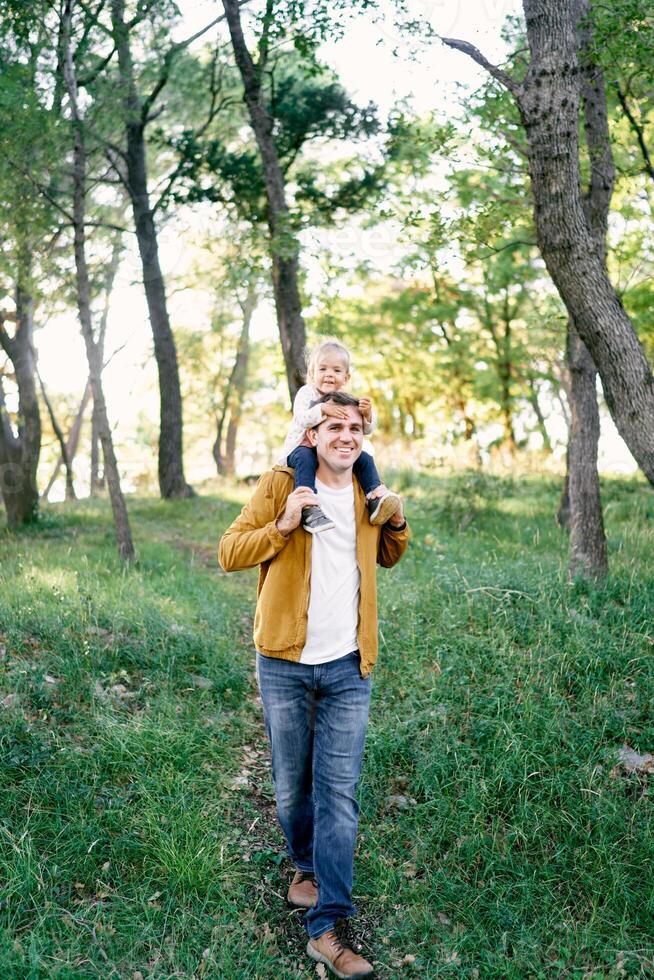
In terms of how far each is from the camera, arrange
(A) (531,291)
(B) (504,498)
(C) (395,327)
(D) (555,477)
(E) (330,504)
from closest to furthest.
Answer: (E) (330,504) → (B) (504,498) → (D) (555,477) → (A) (531,291) → (C) (395,327)

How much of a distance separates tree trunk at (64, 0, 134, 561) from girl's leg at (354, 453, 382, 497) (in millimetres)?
5924

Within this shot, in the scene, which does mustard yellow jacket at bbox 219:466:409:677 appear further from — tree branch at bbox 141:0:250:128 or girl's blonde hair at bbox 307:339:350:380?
tree branch at bbox 141:0:250:128

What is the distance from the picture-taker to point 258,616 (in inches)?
143

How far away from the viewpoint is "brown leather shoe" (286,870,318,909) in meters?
3.83

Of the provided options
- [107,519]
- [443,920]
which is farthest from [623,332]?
[107,519]

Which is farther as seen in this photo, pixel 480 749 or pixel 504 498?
pixel 504 498

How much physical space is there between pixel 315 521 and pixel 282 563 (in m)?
0.29

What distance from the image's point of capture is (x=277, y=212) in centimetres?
998

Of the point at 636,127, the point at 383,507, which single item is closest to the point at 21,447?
the point at 636,127

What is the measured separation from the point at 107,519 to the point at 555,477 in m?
8.07

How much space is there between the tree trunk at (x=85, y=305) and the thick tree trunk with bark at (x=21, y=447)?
7.00ft

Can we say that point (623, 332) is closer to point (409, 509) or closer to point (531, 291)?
point (409, 509)

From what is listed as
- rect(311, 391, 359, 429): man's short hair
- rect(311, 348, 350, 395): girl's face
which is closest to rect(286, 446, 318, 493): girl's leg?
rect(311, 391, 359, 429): man's short hair

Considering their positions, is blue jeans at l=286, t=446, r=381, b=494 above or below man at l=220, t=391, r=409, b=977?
above
